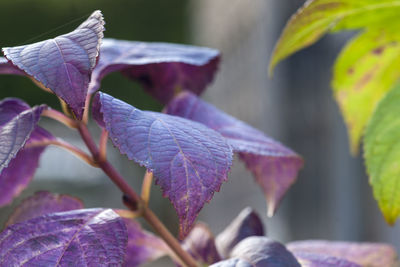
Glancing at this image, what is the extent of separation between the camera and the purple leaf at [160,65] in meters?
0.33

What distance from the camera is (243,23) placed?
347 centimetres

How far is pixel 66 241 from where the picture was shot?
25 centimetres

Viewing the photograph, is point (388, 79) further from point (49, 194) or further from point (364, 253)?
point (49, 194)

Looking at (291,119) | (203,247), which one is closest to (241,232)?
(203,247)

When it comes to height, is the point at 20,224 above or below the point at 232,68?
above

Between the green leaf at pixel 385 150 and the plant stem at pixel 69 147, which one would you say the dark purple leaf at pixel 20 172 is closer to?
the plant stem at pixel 69 147

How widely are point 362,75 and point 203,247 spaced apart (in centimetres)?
18

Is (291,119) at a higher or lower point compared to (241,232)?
lower

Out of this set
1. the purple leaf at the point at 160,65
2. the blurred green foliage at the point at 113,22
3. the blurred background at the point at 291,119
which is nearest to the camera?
the purple leaf at the point at 160,65

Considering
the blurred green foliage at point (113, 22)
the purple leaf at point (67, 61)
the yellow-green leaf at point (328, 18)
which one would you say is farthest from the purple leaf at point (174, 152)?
the blurred green foliage at point (113, 22)

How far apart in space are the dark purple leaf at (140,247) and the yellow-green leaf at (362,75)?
6.3 inches

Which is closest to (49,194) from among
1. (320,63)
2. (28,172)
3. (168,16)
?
(28,172)

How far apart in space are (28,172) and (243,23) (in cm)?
322

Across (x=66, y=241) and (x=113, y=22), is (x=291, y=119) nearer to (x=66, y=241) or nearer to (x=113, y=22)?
(x=66, y=241)
